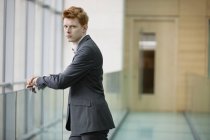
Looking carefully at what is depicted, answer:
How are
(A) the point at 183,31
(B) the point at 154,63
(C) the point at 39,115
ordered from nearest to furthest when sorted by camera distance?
(C) the point at 39,115, (A) the point at 183,31, (B) the point at 154,63

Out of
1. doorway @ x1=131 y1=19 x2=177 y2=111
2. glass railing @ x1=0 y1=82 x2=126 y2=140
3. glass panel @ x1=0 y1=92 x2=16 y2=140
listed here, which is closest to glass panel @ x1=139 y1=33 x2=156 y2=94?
doorway @ x1=131 y1=19 x2=177 y2=111

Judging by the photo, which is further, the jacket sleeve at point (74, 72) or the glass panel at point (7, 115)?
the glass panel at point (7, 115)

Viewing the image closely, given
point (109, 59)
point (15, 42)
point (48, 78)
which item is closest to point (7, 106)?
point (48, 78)

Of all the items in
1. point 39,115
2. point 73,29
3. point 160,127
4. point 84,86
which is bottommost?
point 160,127

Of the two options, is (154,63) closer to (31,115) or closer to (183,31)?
(183,31)

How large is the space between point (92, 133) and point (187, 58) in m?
10.1

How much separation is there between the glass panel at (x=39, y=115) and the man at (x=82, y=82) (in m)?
0.52

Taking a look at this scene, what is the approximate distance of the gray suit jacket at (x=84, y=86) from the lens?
276 cm

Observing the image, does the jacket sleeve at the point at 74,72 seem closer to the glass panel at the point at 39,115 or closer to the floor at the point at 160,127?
the glass panel at the point at 39,115

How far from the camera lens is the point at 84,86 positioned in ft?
9.23

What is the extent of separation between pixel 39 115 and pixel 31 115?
0.29 meters

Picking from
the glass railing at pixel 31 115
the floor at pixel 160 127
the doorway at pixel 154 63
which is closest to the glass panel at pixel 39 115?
the glass railing at pixel 31 115

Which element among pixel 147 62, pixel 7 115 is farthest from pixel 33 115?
pixel 147 62

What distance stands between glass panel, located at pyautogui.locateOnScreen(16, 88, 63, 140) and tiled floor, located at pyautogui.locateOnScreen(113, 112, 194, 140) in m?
3.99
